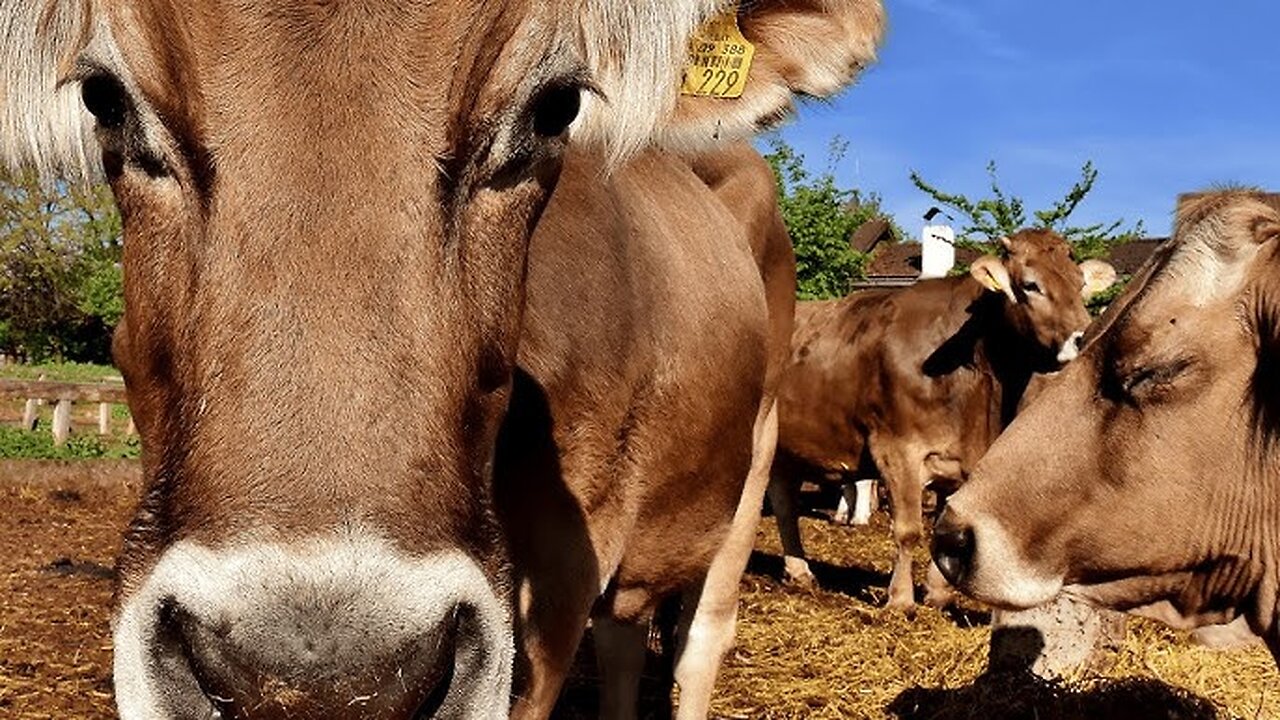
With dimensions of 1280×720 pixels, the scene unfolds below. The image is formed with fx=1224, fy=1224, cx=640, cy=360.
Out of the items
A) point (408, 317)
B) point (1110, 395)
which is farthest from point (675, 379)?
point (408, 317)

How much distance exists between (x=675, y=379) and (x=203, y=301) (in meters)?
1.90

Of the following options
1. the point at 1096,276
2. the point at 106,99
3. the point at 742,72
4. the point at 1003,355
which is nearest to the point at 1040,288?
the point at 1003,355

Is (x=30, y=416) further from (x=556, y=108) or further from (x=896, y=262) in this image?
(x=896, y=262)

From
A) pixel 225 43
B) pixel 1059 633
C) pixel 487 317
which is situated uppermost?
pixel 225 43

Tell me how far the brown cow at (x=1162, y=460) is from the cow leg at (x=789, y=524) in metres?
5.49

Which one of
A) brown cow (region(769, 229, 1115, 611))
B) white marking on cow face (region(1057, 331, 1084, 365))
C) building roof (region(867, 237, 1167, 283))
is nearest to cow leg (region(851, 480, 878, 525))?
brown cow (region(769, 229, 1115, 611))

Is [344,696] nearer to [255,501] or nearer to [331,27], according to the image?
[255,501]

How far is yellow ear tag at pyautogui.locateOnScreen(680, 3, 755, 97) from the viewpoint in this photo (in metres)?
2.75

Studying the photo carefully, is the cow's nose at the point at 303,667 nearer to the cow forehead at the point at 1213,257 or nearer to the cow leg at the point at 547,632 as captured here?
the cow leg at the point at 547,632

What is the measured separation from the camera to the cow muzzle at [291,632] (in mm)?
1413

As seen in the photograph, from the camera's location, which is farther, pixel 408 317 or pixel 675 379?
pixel 675 379

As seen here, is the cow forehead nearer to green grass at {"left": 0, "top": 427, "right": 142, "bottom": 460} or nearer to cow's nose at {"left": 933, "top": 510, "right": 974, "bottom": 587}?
cow's nose at {"left": 933, "top": 510, "right": 974, "bottom": 587}

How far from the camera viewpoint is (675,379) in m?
3.45

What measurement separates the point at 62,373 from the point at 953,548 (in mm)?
31404
